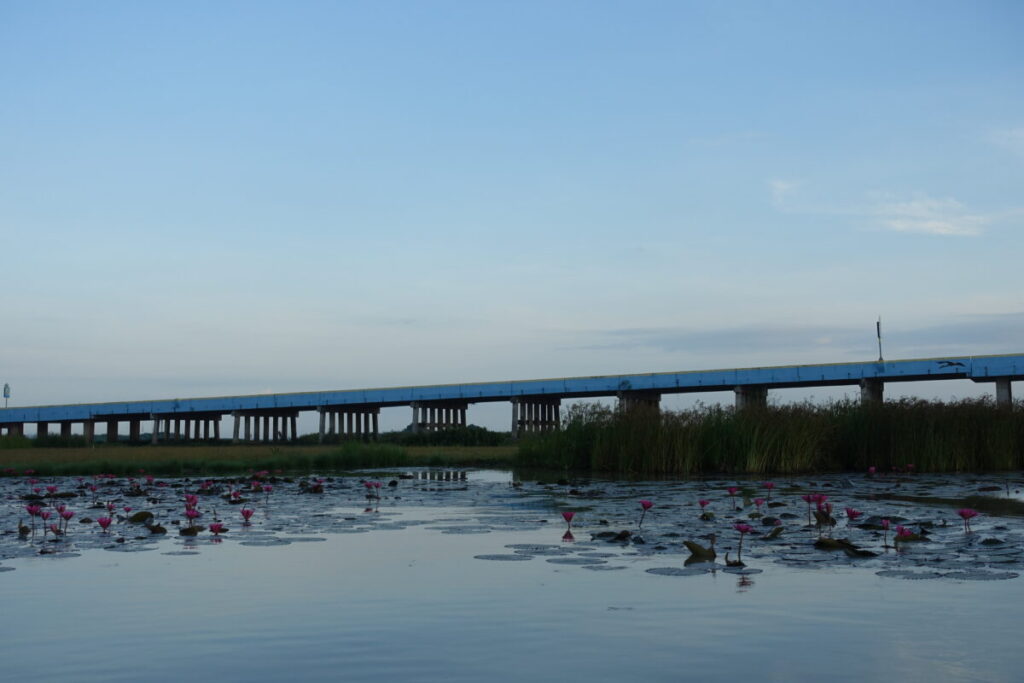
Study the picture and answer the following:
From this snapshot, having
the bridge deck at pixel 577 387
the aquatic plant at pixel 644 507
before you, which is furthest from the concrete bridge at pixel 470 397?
the aquatic plant at pixel 644 507

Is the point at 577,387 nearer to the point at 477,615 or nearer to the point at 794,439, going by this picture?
the point at 794,439

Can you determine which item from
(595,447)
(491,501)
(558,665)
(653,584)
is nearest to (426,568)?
(653,584)

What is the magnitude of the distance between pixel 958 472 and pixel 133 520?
2025 centimetres

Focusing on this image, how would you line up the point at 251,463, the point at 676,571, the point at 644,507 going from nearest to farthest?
the point at 676,571
the point at 644,507
the point at 251,463

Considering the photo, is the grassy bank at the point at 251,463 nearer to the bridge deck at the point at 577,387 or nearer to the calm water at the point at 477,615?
the calm water at the point at 477,615

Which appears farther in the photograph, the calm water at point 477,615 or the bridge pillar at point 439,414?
the bridge pillar at point 439,414

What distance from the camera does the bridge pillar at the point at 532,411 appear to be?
70.4 metres

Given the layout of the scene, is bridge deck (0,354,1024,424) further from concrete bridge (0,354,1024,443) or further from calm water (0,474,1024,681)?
calm water (0,474,1024,681)

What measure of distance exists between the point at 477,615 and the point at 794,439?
19.7 meters

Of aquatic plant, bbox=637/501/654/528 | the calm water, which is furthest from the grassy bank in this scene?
aquatic plant, bbox=637/501/654/528

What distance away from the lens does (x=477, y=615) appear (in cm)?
684

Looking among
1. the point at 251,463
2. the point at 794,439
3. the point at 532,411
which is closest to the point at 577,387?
the point at 532,411

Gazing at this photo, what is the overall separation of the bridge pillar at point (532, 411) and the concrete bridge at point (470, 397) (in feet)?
0.24

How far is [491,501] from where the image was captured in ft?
A: 55.3
